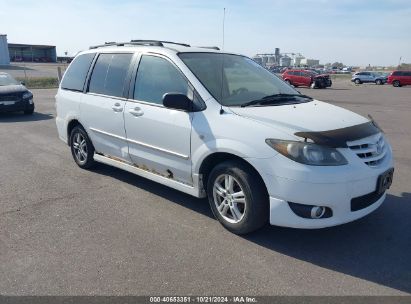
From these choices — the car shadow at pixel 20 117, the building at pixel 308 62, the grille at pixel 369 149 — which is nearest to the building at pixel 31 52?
the building at pixel 308 62

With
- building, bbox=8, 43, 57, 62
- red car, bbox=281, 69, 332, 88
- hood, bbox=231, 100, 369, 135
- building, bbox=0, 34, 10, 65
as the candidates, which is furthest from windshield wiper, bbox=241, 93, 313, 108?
building, bbox=8, 43, 57, 62

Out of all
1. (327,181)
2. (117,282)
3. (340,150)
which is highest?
(340,150)

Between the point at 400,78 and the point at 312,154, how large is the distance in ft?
129

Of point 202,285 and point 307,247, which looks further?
point 307,247

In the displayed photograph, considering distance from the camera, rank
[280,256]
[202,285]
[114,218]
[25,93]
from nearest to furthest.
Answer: [202,285], [280,256], [114,218], [25,93]

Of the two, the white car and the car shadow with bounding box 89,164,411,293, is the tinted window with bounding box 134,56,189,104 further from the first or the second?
the car shadow with bounding box 89,164,411,293

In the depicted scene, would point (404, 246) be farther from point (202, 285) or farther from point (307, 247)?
point (202, 285)

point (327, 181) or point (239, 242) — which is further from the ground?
point (327, 181)

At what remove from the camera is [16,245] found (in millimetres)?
3842

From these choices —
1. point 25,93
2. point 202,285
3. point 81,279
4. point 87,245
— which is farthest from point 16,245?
point 25,93

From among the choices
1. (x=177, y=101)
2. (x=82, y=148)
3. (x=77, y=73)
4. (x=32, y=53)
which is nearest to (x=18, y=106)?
(x=77, y=73)

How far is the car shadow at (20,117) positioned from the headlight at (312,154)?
10.6 m

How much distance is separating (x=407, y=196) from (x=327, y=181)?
234 cm

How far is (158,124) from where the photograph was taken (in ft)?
14.8
